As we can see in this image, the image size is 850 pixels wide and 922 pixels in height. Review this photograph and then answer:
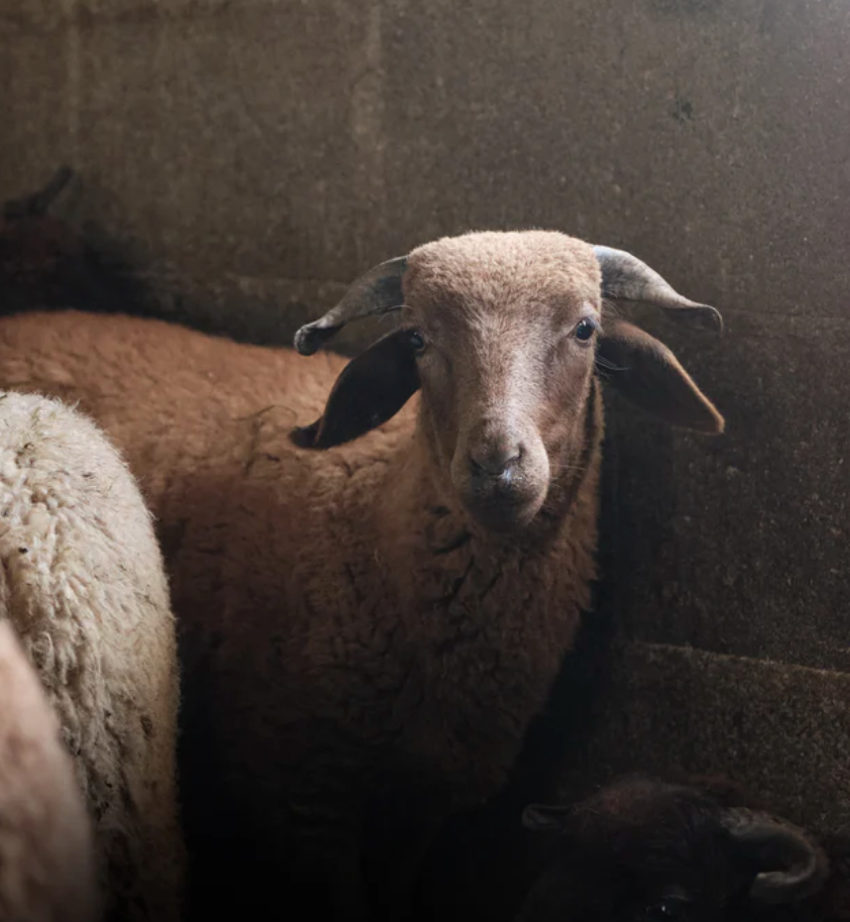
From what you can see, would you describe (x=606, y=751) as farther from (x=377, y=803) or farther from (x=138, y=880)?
(x=138, y=880)

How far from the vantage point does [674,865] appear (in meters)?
1.63

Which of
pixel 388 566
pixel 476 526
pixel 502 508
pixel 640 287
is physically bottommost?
A: pixel 388 566

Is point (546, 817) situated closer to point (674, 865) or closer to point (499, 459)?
point (674, 865)

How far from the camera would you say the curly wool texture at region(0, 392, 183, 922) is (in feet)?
5.15

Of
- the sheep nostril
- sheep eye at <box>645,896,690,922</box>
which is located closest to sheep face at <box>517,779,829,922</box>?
sheep eye at <box>645,896,690,922</box>

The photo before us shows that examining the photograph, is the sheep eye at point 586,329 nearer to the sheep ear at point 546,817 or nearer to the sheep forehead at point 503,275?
the sheep forehead at point 503,275

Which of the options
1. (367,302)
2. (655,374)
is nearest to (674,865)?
(655,374)

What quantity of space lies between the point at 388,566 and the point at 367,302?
50cm

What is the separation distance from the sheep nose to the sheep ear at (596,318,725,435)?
34 cm

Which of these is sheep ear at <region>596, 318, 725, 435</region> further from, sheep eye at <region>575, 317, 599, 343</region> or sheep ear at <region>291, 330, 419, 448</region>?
sheep ear at <region>291, 330, 419, 448</region>

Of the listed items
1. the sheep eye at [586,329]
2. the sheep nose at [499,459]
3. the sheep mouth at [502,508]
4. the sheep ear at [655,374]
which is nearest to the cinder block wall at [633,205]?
the sheep ear at [655,374]

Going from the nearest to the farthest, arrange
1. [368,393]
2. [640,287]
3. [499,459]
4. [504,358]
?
[499,459], [504,358], [640,287], [368,393]

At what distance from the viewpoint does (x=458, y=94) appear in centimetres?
194

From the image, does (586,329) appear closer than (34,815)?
No
